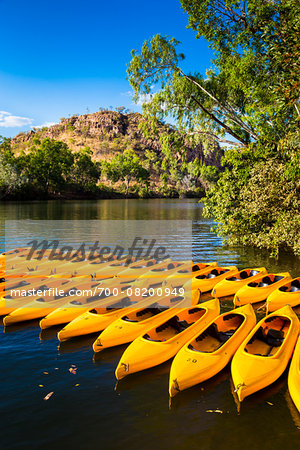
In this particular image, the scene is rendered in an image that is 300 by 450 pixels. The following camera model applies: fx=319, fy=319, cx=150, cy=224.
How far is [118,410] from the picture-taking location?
21.1 ft

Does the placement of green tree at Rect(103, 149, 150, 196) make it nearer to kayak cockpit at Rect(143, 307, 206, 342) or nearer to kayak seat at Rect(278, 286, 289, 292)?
kayak seat at Rect(278, 286, 289, 292)

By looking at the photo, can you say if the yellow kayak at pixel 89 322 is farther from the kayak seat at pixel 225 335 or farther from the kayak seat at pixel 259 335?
the kayak seat at pixel 259 335

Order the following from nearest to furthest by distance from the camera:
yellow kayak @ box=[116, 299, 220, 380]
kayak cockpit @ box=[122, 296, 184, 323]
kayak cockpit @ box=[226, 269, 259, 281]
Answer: yellow kayak @ box=[116, 299, 220, 380]
kayak cockpit @ box=[122, 296, 184, 323]
kayak cockpit @ box=[226, 269, 259, 281]

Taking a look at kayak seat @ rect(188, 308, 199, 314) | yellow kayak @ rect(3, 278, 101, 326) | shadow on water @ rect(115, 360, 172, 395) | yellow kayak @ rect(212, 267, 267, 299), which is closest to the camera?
shadow on water @ rect(115, 360, 172, 395)

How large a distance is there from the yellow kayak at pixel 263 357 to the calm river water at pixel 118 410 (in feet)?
1.33

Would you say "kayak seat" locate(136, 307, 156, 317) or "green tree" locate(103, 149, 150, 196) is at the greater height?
"green tree" locate(103, 149, 150, 196)

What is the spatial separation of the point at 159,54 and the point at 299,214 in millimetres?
11926

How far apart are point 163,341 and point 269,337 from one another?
2.97m

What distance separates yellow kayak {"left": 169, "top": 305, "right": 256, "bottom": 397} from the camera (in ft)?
22.3

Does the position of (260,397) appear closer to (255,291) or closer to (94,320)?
(94,320)

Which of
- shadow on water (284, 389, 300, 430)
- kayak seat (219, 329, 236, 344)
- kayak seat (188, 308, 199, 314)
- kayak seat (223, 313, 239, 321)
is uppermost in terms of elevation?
kayak seat (223, 313, 239, 321)

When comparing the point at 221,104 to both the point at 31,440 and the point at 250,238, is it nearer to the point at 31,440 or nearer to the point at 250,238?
the point at 250,238

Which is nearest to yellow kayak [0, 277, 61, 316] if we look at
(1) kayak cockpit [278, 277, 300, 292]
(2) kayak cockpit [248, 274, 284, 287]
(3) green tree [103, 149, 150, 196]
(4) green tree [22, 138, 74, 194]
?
(2) kayak cockpit [248, 274, 284, 287]

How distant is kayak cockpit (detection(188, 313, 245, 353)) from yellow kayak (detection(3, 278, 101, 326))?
4.85 m
